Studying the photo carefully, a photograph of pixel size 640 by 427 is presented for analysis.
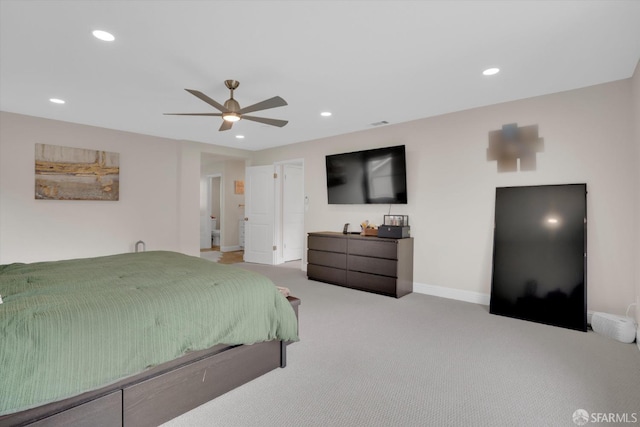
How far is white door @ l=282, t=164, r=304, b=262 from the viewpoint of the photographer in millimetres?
6734

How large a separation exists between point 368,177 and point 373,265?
4.54 feet

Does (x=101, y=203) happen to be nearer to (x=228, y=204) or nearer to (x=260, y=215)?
(x=260, y=215)

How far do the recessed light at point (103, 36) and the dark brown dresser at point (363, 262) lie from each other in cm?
349

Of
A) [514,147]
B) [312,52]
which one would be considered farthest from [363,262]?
[312,52]

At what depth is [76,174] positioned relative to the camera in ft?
15.6

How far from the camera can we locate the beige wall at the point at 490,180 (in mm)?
3127

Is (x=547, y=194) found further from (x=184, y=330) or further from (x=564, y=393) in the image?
(x=184, y=330)

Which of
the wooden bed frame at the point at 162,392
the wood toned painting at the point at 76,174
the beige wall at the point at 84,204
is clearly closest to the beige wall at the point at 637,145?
the wooden bed frame at the point at 162,392

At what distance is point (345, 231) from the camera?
516 cm

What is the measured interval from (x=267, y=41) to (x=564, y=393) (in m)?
3.15

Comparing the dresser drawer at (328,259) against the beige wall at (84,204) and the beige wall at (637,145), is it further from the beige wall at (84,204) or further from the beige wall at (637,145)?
the beige wall at (637,145)

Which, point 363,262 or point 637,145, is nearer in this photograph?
point 637,145

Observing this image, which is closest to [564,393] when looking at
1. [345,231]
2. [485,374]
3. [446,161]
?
[485,374]

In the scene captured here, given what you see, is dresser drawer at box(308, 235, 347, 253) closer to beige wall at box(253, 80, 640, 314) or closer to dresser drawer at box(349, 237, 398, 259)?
dresser drawer at box(349, 237, 398, 259)
